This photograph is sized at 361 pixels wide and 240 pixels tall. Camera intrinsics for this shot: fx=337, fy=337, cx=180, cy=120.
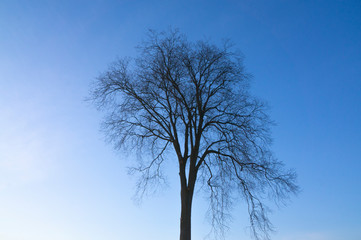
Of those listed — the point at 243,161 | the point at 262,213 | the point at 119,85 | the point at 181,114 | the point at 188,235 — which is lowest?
the point at 188,235

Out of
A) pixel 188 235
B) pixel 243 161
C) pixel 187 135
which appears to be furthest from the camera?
pixel 187 135

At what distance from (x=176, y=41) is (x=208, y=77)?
2071mm

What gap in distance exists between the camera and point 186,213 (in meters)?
12.3

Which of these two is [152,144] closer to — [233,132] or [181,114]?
[181,114]

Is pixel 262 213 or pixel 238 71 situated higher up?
pixel 238 71

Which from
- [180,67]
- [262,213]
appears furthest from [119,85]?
[262,213]

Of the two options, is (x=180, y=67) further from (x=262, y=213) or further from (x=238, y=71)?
(x=262, y=213)

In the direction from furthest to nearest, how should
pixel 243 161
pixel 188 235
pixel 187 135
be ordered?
pixel 187 135 < pixel 243 161 < pixel 188 235

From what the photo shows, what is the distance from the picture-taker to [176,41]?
14.4 meters

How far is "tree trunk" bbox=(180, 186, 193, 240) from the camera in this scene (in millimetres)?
11953

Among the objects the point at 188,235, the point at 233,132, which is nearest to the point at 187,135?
the point at 233,132

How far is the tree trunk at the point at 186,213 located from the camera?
1195 cm

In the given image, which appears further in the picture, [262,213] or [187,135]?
[187,135]

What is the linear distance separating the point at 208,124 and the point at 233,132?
1103 mm
